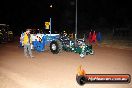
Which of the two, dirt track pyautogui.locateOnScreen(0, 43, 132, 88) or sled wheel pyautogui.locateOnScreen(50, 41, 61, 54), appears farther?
sled wheel pyautogui.locateOnScreen(50, 41, 61, 54)

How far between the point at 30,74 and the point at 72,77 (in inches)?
71.1

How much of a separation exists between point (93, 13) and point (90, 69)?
1889 inches

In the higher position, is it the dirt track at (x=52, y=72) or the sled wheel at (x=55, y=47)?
the sled wheel at (x=55, y=47)

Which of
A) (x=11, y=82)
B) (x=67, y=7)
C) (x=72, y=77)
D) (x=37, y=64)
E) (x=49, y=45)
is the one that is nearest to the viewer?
(x=11, y=82)

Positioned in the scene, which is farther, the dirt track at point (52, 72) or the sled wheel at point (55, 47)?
the sled wheel at point (55, 47)

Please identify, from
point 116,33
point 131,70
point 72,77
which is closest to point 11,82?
point 72,77

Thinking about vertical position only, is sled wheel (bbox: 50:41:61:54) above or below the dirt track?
above

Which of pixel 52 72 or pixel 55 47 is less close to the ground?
pixel 55 47

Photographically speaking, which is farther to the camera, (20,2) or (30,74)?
(20,2)

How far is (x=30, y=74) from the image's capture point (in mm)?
11727

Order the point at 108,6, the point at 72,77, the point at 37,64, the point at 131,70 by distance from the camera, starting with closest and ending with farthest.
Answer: the point at 72,77
the point at 131,70
the point at 37,64
the point at 108,6

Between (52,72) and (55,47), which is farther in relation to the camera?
(55,47)

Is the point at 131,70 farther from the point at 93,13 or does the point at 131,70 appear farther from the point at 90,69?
the point at 93,13

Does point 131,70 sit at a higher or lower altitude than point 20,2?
lower
